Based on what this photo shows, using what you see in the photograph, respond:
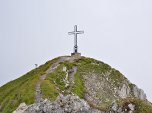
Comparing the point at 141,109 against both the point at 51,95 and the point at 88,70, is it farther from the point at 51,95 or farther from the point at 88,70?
the point at 88,70

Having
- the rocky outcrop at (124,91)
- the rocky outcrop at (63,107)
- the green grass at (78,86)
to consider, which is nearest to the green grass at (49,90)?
the green grass at (78,86)

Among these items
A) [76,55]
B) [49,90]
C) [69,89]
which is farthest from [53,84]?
[76,55]

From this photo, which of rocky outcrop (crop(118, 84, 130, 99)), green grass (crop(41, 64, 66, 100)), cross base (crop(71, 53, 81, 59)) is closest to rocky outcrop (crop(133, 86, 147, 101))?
rocky outcrop (crop(118, 84, 130, 99))

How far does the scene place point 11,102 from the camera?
84375 millimetres

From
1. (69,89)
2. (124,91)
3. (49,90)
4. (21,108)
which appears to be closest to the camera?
(21,108)

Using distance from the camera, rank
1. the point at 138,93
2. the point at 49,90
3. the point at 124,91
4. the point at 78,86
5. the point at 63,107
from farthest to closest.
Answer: the point at 138,93, the point at 124,91, the point at 78,86, the point at 49,90, the point at 63,107

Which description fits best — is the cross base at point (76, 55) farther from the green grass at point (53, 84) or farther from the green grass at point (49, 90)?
the green grass at point (49, 90)

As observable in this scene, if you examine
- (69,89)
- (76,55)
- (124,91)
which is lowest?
(124,91)

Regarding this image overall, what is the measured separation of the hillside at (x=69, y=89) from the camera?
67144 millimetres

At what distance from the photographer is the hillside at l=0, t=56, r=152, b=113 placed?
67144 millimetres

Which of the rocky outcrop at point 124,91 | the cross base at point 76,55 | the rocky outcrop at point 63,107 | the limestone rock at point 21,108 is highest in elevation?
the cross base at point 76,55

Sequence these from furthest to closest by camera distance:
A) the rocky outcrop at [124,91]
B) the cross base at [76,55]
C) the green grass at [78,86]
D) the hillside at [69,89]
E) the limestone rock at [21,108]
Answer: the cross base at [76,55], the rocky outcrop at [124,91], the green grass at [78,86], the limestone rock at [21,108], the hillside at [69,89]

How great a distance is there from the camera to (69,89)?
293 feet

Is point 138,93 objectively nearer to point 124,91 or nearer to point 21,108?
point 124,91
